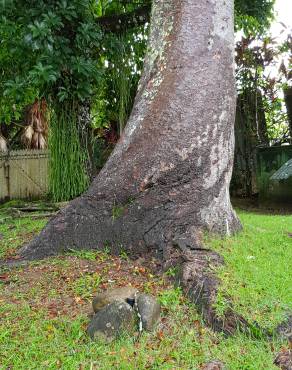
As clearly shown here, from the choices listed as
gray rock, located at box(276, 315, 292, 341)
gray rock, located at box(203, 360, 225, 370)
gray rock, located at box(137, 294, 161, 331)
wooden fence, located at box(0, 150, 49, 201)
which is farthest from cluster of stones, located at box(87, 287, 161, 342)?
wooden fence, located at box(0, 150, 49, 201)

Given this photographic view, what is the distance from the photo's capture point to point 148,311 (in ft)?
10.2

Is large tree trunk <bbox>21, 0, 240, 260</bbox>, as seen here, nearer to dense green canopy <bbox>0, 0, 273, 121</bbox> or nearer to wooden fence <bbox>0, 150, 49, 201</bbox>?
dense green canopy <bbox>0, 0, 273, 121</bbox>

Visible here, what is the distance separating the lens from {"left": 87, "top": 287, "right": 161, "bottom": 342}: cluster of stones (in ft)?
9.91

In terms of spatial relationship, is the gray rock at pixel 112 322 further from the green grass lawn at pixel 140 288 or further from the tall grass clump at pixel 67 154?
the tall grass clump at pixel 67 154

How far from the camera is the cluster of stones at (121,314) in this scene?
3.02m

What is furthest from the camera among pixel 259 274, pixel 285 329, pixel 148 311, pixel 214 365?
pixel 259 274

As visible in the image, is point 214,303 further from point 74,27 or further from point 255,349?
point 74,27

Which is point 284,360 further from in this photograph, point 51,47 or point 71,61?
point 71,61

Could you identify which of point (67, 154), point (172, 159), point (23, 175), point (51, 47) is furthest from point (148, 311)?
point (23, 175)

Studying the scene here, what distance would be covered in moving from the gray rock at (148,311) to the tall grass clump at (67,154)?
5.04 meters

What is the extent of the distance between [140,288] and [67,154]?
4.74 m

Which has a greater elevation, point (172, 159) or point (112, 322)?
point (172, 159)

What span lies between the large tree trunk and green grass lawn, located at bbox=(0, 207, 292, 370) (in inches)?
9.5

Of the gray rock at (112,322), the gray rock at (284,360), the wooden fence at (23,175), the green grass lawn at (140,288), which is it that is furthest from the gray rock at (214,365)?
the wooden fence at (23,175)
